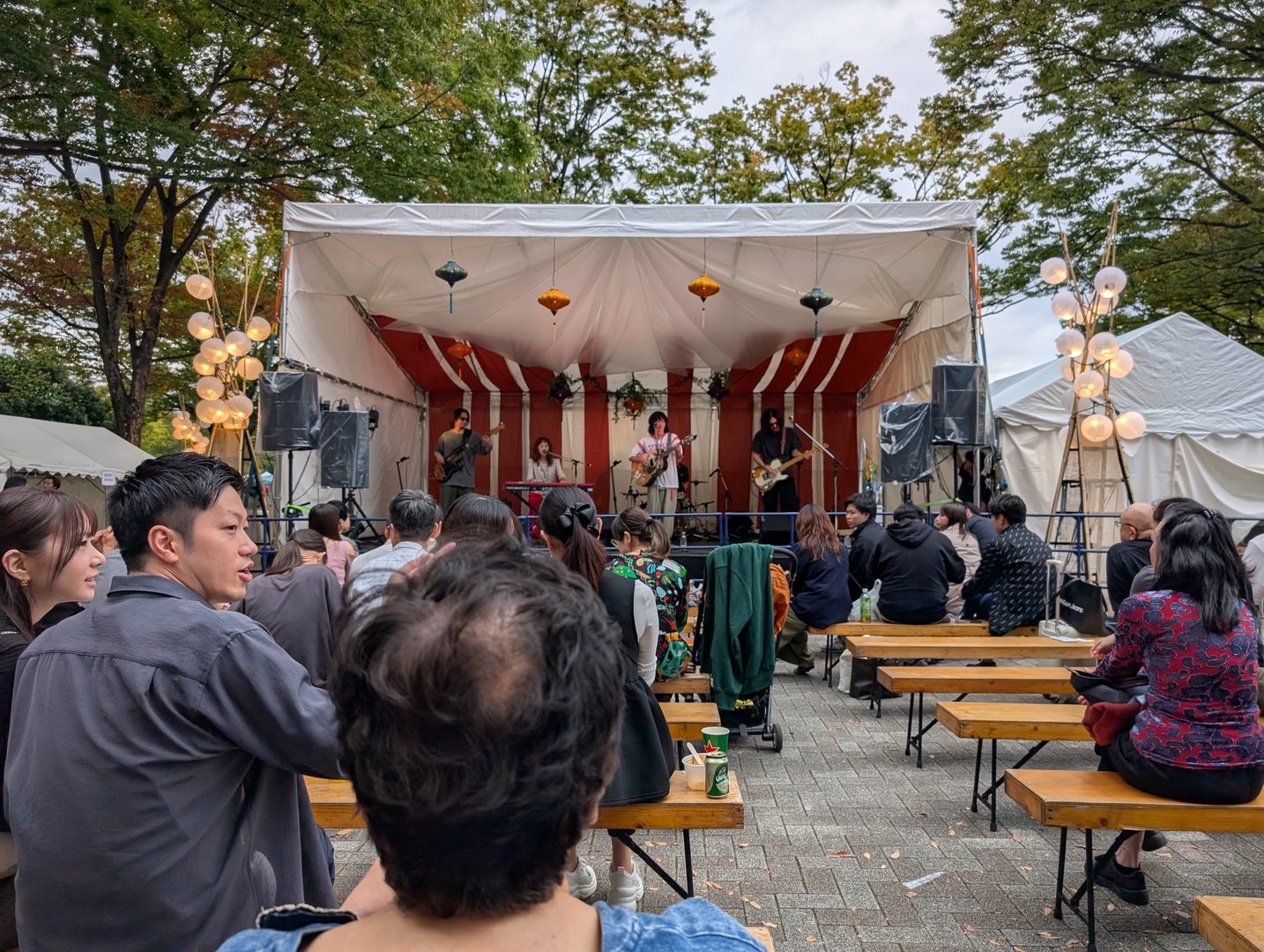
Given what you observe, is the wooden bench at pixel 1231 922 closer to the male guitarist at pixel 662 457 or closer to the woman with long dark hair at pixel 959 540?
the woman with long dark hair at pixel 959 540

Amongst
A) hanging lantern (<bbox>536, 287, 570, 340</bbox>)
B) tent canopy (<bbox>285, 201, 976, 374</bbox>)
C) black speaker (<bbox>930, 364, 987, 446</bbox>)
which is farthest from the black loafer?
hanging lantern (<bbox>536, 287, 570, 340</bbox>)

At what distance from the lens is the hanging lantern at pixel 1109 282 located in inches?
312

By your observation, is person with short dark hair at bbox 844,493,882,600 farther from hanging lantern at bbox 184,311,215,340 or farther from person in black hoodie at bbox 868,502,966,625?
hanging lantern at bbox 184,311,215,340

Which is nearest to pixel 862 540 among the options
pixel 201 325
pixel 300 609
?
pixel 300 609

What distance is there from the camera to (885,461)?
28.6 feet

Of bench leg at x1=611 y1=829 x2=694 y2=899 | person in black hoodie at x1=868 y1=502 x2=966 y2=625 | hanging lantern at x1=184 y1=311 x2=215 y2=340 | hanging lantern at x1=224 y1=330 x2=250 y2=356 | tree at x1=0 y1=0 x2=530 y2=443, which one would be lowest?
bench leg at x1=611 y1=829 x2=694 y2=899

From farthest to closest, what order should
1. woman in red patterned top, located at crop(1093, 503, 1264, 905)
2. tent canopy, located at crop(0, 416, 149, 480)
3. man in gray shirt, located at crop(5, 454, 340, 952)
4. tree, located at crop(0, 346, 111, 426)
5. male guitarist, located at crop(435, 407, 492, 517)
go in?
1. tree, located at crop(0, 346, 111, 426)
2. tent canopy, located at crop(0, 416, 149, 480)
3. male guitarist, located at crop(435, 407, 492, 517)
4. woman in red patterned top, located at crop(1093, 503, 1264, 905)
5. man in gray shirt, located at crop(5, 454, 340, 952)

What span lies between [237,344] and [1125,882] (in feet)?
31.4

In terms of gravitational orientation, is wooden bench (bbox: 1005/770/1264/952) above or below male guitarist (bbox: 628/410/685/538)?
below

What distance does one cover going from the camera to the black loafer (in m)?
2.86

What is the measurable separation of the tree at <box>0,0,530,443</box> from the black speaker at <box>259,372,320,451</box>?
374cm

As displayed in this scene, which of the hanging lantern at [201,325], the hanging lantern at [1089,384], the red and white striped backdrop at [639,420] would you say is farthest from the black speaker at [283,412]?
the hanging lantern at [1089,384]

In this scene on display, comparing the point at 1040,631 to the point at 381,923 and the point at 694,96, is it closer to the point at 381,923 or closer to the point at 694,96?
A: the point at 381,923

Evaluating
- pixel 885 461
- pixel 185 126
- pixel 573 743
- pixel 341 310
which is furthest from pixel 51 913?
pixel 185 126
